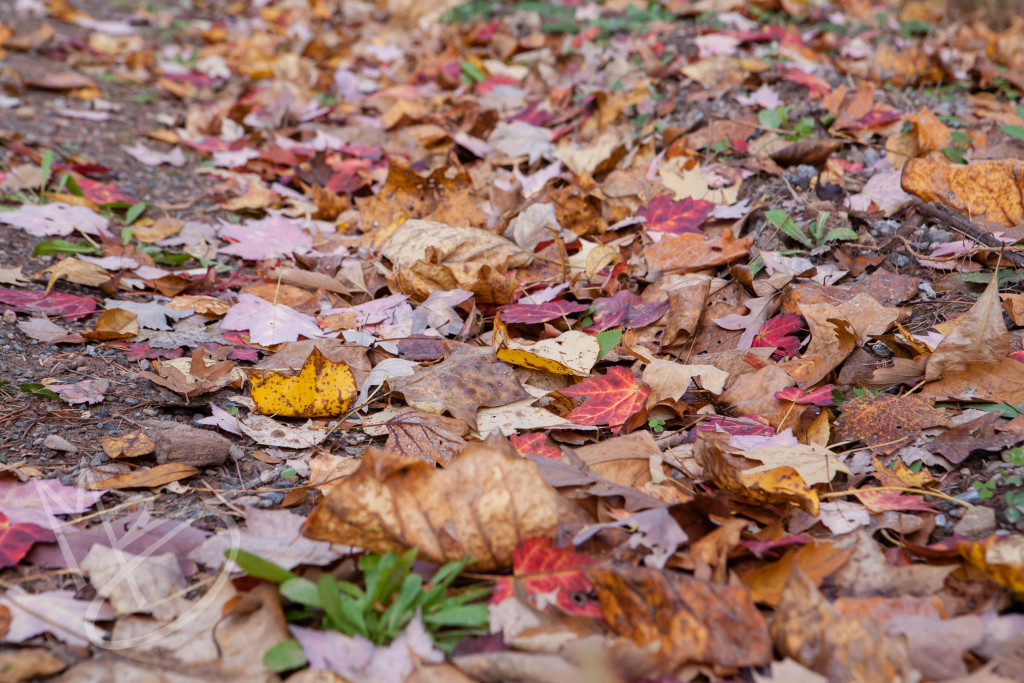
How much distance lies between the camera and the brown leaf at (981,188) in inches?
75.2

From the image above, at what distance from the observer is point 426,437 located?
1.54 metres

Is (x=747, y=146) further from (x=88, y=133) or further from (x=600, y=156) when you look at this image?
(x=88, y=133)

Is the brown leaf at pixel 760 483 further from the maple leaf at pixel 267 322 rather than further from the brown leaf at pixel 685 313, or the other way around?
the maple leaf at pixel 267 322

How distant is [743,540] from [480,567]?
18.0 inches

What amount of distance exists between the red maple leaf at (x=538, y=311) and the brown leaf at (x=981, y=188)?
105cm

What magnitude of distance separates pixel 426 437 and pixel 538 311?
57 cm

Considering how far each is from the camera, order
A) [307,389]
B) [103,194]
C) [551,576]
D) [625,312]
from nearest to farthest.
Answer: [551,576] < [307,389] < [625,312] < [103,194]

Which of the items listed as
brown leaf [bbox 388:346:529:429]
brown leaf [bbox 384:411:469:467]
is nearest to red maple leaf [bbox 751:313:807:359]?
brown leaf [bbox 388:346:529:429]

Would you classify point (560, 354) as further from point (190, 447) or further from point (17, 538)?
point (17, 538)

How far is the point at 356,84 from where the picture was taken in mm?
3998

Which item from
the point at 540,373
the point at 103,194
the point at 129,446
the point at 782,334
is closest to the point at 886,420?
the point at 782,334

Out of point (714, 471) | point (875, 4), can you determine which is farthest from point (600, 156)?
point (875, 4)

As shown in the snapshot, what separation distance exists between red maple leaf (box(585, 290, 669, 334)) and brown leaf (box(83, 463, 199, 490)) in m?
1.05

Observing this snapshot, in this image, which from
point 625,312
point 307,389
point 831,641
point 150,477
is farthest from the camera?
point 625,312
